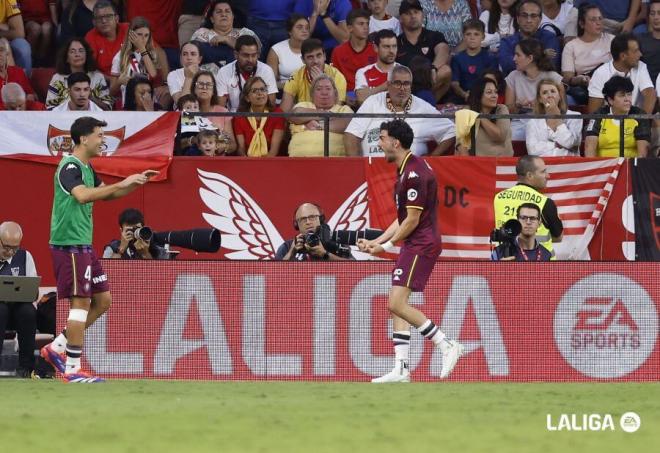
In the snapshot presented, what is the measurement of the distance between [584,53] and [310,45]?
337 cm

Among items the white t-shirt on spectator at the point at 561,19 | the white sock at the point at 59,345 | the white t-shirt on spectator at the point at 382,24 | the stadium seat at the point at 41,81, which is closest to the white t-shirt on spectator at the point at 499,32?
the white t-shirt on spectator at the point at 561,19

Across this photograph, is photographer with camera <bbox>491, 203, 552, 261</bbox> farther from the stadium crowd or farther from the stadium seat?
the stadium seat

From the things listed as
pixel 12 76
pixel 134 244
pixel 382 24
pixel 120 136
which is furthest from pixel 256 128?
pixel 12 76

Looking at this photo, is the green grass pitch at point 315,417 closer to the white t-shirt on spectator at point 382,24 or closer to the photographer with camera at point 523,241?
the photographer with camera at point 523,241

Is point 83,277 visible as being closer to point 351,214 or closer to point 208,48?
point 351,214

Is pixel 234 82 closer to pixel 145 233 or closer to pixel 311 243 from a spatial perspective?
pixel 311 243

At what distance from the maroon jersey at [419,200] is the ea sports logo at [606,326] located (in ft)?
7.41

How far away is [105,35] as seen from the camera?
18125 millimetres

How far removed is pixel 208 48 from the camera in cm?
1789

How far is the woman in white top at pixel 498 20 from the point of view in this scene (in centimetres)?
1847

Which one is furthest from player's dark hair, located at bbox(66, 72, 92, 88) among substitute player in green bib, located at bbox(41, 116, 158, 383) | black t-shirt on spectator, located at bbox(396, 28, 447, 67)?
substitute player in green bib, located at bbox(41, 116, 158, 383)

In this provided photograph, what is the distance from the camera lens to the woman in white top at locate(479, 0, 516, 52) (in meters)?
18.5

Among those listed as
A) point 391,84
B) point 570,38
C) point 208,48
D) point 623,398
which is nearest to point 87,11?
point 208,48

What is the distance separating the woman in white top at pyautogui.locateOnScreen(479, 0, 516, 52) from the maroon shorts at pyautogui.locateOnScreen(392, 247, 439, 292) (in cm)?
666
